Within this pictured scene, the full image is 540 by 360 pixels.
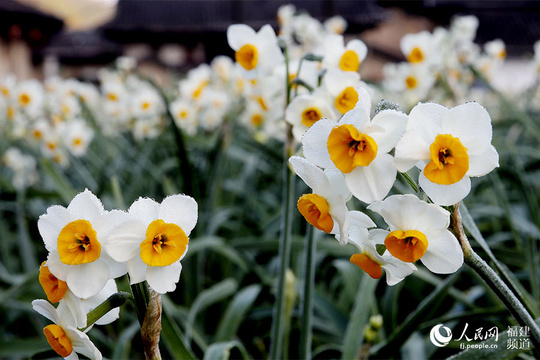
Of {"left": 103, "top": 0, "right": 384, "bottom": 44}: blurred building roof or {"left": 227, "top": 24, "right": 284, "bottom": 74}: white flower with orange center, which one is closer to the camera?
{"left": 227, "top": 24, "right": 284, "bottom": 74}: white flower with orange center

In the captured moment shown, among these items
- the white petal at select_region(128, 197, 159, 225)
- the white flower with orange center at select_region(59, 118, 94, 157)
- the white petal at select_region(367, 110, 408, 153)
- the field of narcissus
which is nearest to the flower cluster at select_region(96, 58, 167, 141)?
the field of narcissus

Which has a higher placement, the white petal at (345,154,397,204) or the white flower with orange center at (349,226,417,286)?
the white petal at (345,154,397,204)

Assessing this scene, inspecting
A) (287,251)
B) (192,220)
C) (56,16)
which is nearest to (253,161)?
(287,251)

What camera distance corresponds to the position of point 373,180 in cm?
53

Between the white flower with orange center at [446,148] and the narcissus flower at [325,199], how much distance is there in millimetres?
74

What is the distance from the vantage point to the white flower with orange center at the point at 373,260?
0.58 meters

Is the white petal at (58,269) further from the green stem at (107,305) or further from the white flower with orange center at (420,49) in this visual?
the white flower with orange center at (420,49)

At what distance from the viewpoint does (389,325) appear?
4.85 feet

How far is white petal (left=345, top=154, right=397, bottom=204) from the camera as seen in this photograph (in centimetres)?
53

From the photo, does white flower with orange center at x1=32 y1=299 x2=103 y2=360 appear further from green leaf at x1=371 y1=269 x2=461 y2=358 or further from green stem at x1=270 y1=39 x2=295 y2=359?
green leaf at x1=371 y1=269 x2=461 y2=358

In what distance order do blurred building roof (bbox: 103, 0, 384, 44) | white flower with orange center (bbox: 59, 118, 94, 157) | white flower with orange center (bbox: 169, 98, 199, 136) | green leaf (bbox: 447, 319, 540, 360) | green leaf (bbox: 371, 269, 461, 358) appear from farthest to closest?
blurred building roof (bbox: 103, 0, 384, 44)
white flower with orange center (bbox: 169, 98, 199, 136)
white flower with orange center (bbox: 59, 118, 94, 157)
green leaf (bbox: 371, 269, 461, 358)
green leaf (bbox: 447, 319, 540, 360)

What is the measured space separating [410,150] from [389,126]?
0.12 feet

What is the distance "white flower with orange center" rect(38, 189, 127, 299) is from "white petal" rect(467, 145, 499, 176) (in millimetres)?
395

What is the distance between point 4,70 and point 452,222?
17278 mm
